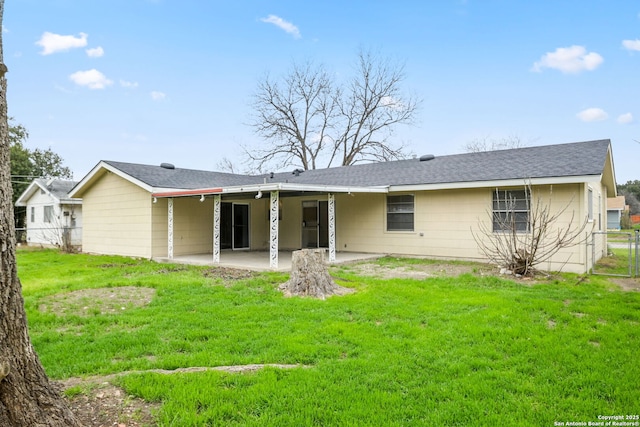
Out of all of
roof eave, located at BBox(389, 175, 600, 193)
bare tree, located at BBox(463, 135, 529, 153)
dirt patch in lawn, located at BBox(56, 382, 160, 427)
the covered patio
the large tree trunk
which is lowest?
dirt patch in lawn, located at BBox(56, 382, 160, 427)

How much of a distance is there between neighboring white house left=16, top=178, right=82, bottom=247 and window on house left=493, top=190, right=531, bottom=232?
1732 centimetres

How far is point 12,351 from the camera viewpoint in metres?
2.42

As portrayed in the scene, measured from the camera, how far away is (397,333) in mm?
4930

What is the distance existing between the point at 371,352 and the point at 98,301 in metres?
4.93

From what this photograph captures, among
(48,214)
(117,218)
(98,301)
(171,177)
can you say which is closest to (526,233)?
(98,301)

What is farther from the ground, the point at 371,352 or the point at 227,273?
the point at 227,273

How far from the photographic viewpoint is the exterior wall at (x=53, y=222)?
19.9 metres

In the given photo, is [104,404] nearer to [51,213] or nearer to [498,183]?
[498,183]

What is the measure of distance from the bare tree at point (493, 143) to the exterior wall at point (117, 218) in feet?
89.0

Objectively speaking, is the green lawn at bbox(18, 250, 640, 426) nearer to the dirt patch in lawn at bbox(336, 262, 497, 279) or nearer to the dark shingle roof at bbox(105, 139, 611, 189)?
the dirt patch in lawn at bbox(336, 262, 497, 279)

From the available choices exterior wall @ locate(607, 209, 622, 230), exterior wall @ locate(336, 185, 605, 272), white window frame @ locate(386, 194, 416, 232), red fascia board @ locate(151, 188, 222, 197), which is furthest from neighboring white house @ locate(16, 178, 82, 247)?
exterior wall @ locate(607, 209, 622, 230)

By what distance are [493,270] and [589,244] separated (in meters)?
2.39

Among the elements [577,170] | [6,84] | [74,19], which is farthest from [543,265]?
[74,19]

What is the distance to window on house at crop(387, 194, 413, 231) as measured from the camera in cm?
1322
